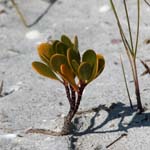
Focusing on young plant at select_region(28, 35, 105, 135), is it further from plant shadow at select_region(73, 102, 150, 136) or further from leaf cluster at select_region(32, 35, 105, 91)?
plant shadow at select_region(73, 102, 150, 136)

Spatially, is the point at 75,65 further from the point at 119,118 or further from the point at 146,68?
the point at 146,68

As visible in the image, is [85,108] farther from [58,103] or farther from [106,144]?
[106,144]

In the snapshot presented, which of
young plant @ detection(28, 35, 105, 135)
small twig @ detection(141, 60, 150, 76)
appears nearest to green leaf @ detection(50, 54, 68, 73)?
young plant @ detection(28, 35, 105, 135)

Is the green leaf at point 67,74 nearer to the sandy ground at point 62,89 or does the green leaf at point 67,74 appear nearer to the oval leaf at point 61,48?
the oval leaf at point 61,48

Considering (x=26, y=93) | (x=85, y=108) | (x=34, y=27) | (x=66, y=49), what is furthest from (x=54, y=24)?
(x=66, y=49)

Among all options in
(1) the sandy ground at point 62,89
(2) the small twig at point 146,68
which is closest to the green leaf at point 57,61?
(1) the sandy ground at point 62,89

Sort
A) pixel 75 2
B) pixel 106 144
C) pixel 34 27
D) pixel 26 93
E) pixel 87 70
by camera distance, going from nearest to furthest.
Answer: pixel 87 70, pixel 106 144, pixel 26 93, pixel 34 27, pixel 75 2

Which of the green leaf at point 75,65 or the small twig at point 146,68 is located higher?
the green leaf at point 75,65
